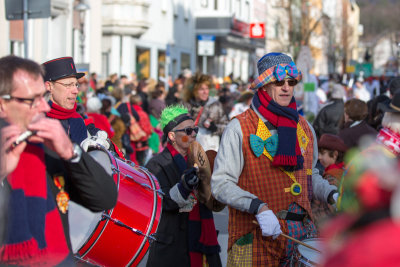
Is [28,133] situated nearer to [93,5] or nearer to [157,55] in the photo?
[93,5]

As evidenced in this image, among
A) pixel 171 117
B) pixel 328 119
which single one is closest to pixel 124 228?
pixel 171 117

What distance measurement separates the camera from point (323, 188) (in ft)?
13.3

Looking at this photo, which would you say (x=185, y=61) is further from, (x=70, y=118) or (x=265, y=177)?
(x=265, y=177)

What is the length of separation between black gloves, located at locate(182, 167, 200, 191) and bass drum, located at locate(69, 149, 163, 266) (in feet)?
1.28

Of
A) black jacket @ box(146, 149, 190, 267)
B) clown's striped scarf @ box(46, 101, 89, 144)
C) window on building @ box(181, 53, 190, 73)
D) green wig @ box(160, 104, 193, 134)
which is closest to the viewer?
clown's striped scarf @ box(46, 101, 89, 144)

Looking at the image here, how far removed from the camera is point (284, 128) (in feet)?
12.4

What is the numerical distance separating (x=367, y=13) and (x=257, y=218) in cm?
10180

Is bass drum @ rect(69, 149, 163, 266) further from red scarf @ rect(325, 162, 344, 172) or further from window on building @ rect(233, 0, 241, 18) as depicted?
window on building @ rect(233, 0, 241, 18)

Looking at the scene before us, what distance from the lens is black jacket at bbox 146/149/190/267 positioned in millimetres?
4582

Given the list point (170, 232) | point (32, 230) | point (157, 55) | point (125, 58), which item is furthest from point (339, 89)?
point (157, 55)

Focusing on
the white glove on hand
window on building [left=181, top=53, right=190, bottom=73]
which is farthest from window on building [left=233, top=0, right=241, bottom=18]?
the white glove on hand

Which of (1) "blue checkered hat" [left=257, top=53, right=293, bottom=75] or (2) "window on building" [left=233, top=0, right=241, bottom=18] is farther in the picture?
(2) "window on building" [left=233, top=0, right=241, bottom=18]

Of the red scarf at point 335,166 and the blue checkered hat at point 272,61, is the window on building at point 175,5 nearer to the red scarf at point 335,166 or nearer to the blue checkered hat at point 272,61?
the red scarf at point 335,166

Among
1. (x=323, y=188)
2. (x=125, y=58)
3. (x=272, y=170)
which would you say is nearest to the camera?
(x=272, y=170)
